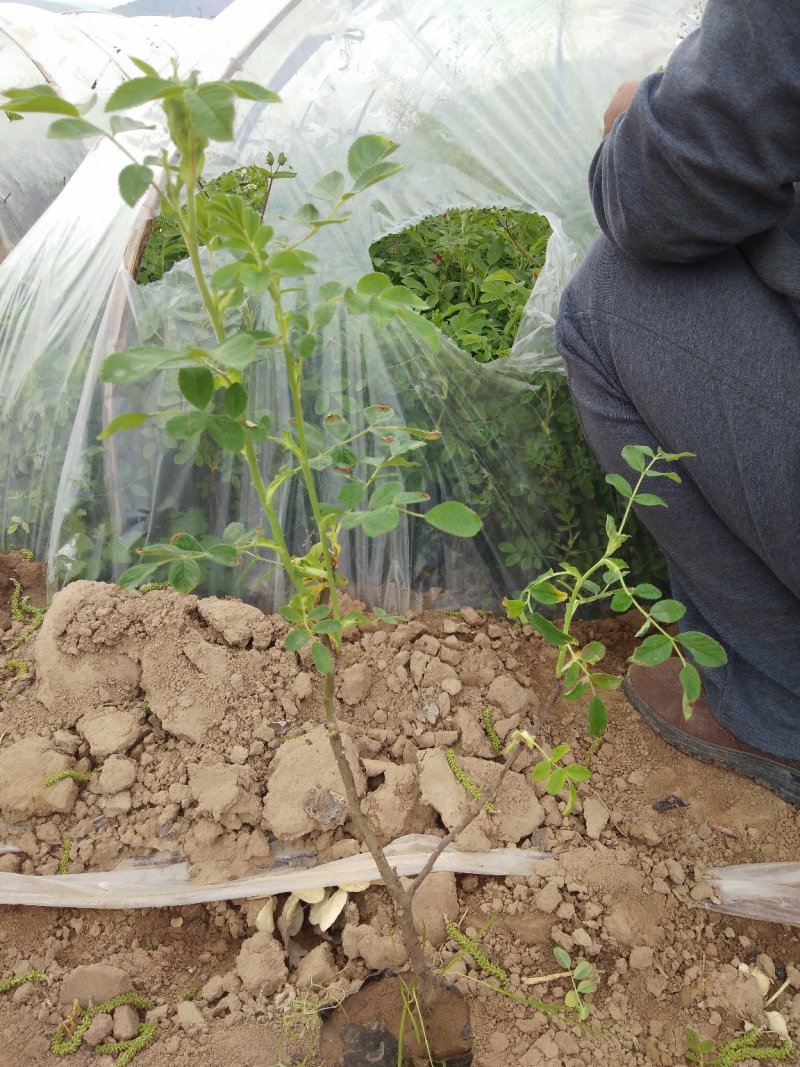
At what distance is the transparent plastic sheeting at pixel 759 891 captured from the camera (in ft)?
4.46

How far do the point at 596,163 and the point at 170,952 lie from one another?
1.42m

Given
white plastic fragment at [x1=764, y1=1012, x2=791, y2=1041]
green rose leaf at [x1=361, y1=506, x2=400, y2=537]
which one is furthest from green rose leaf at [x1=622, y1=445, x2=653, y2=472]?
white plastic fragment at [x1=764, y1=1012, x2=791, y2=1041]

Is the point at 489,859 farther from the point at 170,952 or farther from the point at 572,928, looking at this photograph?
the point at 170,952

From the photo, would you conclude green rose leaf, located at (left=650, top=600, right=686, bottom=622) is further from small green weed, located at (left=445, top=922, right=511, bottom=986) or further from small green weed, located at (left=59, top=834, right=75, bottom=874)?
small green weed, located at (left=59, top=834, right=75, bottom=874)

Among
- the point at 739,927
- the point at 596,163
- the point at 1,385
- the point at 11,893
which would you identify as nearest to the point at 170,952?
the point at 11,893

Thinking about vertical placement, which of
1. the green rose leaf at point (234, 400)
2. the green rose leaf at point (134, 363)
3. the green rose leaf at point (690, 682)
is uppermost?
the green rose leaf at point (134, 363)

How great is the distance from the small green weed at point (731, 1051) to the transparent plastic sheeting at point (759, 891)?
199 millimetres

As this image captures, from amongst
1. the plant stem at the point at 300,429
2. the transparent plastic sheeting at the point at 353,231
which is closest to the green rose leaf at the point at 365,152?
the plant stem at the point at 300,429

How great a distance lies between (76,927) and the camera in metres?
1.35

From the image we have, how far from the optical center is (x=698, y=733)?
158 centimetres

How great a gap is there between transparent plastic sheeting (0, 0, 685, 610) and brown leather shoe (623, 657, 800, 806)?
1.63ft

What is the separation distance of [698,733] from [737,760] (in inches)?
3.2

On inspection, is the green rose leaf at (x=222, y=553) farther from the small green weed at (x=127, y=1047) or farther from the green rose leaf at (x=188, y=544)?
the small green weed at (x=127, y=1047)

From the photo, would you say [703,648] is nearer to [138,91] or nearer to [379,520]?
[379,520]
